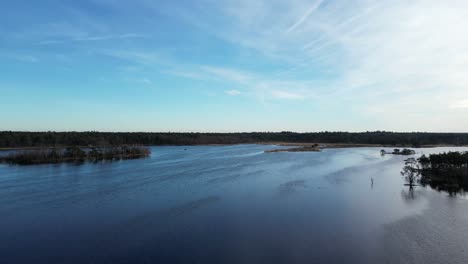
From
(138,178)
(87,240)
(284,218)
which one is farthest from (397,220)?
(138,178)

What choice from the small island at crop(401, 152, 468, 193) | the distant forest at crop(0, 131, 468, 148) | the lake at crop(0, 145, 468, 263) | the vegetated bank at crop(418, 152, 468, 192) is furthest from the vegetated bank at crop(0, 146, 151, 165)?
the vegetated bank at crop(418, 152, 468, 192)

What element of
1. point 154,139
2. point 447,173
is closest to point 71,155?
point 154,139

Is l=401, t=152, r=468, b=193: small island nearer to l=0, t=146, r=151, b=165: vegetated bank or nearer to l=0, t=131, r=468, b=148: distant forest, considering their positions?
l=0, t=146, r=151, b=165: vegetated bank

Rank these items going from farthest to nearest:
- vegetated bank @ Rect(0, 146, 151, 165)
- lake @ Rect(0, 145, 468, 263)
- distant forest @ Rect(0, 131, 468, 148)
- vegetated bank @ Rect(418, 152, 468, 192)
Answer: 1. distant forest @ Rect(0, 131, 468, 148)
2. vegetated bank @ Rect(0, 146, 151, 165)
3. vegetated bank @ Rect(418, 152, 468, 192)
4. lake @ Rect(0, 145, 468, 263)

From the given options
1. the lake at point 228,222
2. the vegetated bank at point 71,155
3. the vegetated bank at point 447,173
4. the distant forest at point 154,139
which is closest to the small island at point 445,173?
the vegetated bank at point 447,173

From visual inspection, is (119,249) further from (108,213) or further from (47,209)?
(47,209)

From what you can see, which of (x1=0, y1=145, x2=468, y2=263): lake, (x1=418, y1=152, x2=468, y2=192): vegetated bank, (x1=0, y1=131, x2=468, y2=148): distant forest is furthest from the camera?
(x1=0, y1=131, x2=468, y2=148): distant forest

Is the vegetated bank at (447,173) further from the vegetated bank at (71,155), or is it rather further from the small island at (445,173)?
the vegetated bank at (71,155)
